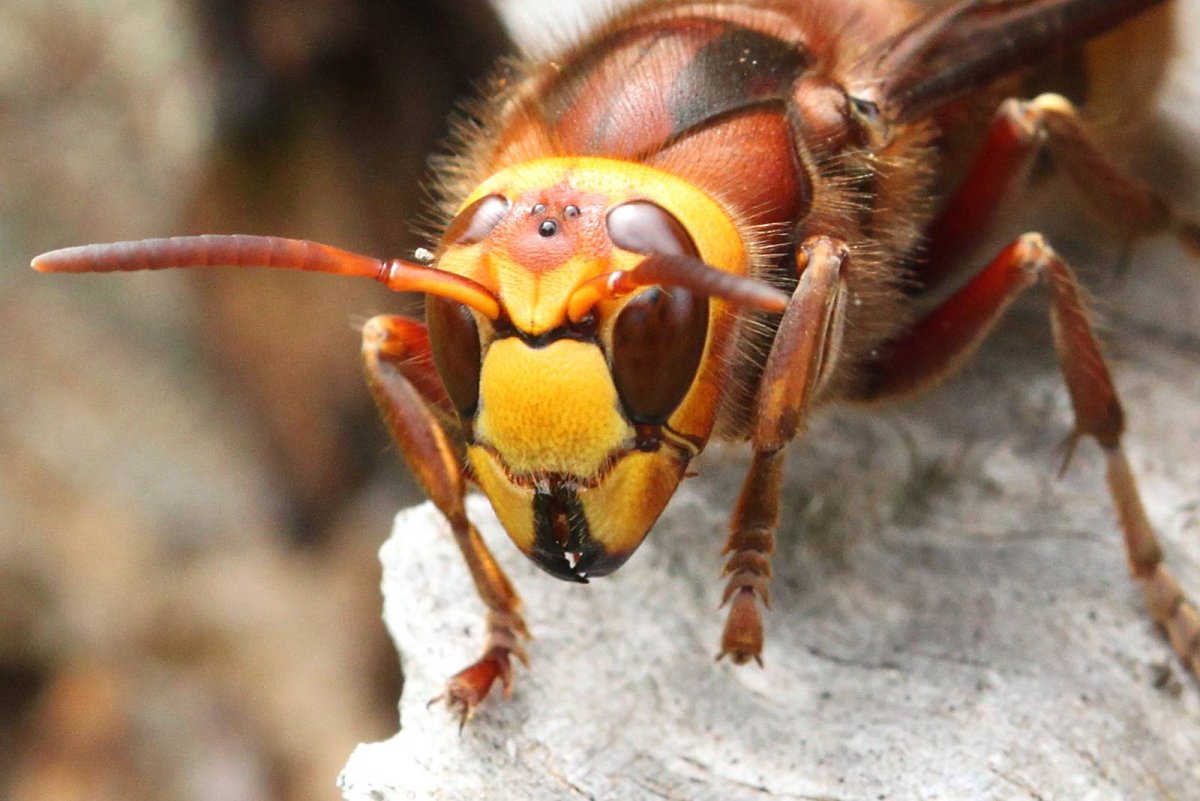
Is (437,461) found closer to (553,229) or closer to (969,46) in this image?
(553,229)

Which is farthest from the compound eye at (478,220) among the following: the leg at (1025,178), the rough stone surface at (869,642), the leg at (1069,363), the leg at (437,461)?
the leg at (1025,178)

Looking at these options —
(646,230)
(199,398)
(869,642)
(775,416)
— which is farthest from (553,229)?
(199,398)

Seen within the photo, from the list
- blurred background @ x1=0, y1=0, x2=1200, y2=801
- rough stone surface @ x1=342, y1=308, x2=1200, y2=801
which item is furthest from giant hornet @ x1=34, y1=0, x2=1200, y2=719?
blurred background @ x1=0, y1=0, x2=1200, y2=801

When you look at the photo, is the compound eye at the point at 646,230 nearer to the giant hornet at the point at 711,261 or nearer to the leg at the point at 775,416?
the giant hornet at the point at 711,261

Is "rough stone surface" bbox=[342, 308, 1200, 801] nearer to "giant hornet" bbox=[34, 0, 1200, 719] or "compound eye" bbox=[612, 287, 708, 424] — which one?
"giant hornet" bbox=[34, 0, 1200, 719]

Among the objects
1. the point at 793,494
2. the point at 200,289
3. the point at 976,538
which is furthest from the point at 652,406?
the point at 200,289

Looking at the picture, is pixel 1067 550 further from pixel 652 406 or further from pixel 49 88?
pixel 49 88
